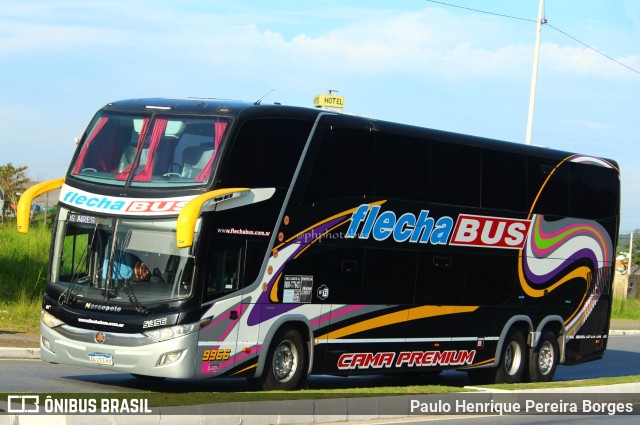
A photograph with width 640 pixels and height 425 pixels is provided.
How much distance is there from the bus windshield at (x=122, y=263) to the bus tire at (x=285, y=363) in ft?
6.59

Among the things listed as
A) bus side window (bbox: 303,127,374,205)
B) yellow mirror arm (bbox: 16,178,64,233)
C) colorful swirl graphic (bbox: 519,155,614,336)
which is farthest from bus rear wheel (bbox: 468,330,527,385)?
yellow mirror arm (bbox: 16,178,64,233)

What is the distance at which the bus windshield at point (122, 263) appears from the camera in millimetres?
14492

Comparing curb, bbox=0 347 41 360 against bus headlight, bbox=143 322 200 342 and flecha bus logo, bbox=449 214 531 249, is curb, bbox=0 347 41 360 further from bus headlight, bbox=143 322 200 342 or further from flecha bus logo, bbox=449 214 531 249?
flecha bus logo, bbox=449 214 531 249

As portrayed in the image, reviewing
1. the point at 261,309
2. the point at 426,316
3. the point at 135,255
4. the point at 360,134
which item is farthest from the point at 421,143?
the point at 135,255

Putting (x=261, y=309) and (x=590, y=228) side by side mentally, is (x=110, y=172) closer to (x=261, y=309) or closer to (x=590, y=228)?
(x=261, y=309)

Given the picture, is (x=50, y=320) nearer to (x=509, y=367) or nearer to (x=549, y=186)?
(x=509, y=367)

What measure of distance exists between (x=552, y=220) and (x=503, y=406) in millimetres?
6190

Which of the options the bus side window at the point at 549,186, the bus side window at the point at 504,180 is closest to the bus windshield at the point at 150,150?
the bus side window at the point at 504,180

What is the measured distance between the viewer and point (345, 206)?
16797mm

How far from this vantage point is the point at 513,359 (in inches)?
819

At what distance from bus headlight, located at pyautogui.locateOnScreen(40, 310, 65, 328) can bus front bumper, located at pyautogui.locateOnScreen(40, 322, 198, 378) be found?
35 cm

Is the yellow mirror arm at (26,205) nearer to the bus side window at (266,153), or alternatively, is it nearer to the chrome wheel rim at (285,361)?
the bus side window at (266,153)

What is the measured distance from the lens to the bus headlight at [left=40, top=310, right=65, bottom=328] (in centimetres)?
1505

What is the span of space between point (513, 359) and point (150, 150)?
29.8 ft
